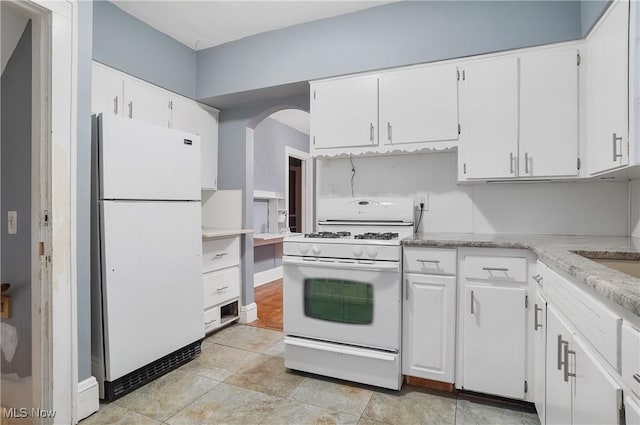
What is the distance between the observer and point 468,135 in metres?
2.25

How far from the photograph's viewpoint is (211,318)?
294cm

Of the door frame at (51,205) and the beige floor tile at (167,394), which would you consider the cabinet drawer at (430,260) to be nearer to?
the beige floor tile at (167,394)

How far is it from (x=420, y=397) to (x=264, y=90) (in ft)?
8.28

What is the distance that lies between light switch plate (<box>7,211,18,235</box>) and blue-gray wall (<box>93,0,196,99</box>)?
1.17 meters

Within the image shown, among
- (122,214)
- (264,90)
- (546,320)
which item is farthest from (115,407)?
(264,90)

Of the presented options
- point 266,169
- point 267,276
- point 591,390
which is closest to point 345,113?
point 591,390

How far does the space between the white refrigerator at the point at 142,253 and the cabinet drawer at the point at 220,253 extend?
0.37 meters

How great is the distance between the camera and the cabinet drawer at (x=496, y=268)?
1.84m

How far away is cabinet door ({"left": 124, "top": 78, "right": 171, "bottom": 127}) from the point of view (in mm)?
2562

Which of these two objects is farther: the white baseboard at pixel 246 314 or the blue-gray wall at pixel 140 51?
the white baseboard at pixel 246 314

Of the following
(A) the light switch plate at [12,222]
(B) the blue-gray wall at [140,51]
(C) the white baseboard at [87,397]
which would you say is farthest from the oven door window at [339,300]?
(B) the blue-gray wall at [140,51]

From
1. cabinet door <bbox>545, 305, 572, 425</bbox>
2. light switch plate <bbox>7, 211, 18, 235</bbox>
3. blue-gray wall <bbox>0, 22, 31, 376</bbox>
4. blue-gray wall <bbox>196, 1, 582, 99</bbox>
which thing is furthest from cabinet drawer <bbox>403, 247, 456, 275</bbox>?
light switch plate <bbox>7, 211, 18, 235</bbox>

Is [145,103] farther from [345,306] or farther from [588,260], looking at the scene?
[588,260]

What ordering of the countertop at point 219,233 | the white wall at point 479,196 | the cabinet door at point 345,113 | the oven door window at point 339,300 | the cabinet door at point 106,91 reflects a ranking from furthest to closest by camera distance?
the countertop at point 219,233 → the cabinet door at point 345,113 → the cabinet door at point 106,91 → the white wall at point 479,196 → the oven door window at point 339,300
